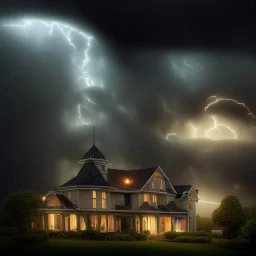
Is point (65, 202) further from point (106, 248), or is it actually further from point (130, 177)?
point (106, 248)

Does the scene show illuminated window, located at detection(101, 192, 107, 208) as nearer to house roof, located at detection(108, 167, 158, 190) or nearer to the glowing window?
house roof, located at detection(108, 167, 158, 190)

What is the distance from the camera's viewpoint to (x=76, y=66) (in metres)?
37.4

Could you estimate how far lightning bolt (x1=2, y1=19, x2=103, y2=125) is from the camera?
31.8 meters

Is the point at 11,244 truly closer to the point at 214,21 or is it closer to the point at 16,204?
the point at 16,204

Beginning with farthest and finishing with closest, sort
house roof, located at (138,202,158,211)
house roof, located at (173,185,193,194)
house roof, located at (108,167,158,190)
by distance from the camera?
house roof, located at (173,185,193,194), house roof, located at (108,167,158,190), house roof, located at (138,202,158,211)

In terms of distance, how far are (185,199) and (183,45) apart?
1811cm

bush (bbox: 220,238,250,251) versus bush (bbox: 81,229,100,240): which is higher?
bush (bbox: 81,229,100,240)

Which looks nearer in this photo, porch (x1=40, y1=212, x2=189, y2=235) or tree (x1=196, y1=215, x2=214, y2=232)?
porch (x1=40, y1=212, x2=189, y2=235)

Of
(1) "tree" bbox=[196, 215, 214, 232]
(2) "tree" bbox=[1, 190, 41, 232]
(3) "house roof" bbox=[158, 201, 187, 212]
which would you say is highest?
(2) "tree" bbox=[1, 190, 41, 232]

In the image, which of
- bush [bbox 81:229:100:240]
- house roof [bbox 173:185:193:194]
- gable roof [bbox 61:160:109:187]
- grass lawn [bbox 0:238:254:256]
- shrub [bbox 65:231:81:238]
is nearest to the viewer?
grass lawn [bbox 0:238:254:256]

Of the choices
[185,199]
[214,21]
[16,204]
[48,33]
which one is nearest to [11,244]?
[16,204]

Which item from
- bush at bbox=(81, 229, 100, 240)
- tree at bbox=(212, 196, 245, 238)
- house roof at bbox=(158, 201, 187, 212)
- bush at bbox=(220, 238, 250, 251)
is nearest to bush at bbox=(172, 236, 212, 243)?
bush at bbox=(220, 238, 250, 251)

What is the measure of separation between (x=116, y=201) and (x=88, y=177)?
157 inches

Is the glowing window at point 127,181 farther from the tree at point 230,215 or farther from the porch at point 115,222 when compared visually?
the tree at point 230,215
